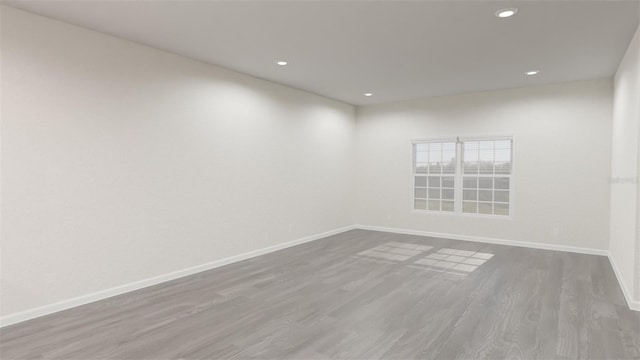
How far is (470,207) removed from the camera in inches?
254

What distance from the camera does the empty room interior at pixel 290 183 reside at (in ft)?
9.41

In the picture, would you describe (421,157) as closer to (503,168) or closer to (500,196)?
(503,168)

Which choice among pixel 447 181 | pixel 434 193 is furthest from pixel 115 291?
pixel 447 181

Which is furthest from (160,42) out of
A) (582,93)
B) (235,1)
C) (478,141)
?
(582,93)

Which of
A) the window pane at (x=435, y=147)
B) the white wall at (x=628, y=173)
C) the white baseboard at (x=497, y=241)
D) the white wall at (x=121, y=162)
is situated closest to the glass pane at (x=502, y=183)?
the white baseboard at (x=497, y=241)

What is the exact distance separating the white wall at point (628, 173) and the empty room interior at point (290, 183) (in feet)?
0.16

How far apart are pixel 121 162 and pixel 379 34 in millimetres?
2915

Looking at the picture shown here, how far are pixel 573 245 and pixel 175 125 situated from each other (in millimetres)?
5997

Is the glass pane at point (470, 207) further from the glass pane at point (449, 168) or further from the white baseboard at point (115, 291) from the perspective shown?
the white baseboard at point (115, 291)

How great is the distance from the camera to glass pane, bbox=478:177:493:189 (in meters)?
6.28

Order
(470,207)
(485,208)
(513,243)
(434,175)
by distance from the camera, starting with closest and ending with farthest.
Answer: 1. (513,243)
2. (485,208)
3. (470,207)
4. (434,175)

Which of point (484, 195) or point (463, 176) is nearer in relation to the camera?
point (484, 195)

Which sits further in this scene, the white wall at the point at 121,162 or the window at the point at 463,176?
the window at the point at 463,176

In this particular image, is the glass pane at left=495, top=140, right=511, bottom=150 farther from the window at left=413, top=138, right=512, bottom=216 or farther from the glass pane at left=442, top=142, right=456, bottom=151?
the glass pane at left=442, top=142, right=456, bottom=151
